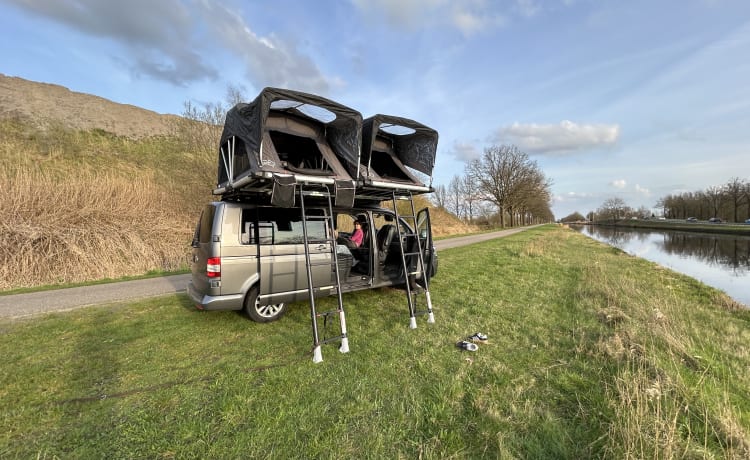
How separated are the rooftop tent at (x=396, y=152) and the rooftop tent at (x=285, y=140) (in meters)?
0.37

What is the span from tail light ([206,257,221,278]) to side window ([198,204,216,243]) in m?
0.31

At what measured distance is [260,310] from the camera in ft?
15.3

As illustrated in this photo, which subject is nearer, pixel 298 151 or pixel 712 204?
pixel 298 151

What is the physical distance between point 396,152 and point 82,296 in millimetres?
7054

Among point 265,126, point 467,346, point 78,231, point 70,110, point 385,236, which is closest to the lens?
point 467,346

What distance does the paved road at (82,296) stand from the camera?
560cm

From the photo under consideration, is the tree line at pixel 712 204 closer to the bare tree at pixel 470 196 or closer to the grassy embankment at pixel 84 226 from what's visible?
the bare tree at pixel 470 196

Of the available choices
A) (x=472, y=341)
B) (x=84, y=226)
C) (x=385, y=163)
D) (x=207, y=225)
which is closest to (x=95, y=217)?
(x=84, y=226)

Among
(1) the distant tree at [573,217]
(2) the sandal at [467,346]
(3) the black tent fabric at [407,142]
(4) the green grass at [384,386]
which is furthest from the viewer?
(1) the distant tree at [573,217]

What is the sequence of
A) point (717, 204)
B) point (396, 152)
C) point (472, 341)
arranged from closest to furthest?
point (472, 341) → point (396, 152) → point (717, 204)

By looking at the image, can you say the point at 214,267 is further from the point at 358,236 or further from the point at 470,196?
the point at 470,196

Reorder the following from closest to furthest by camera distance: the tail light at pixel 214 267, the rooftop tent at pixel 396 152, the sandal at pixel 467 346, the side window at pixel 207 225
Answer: the sandal at pixel 467 346
the tail light at pixel 214 267
the side window at pixel 207 225
the rooftop tent at pixel 396 152

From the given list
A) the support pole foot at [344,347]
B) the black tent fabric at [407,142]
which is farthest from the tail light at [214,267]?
the black tent fabric at [407,142]

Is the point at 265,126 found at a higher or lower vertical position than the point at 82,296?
higher
